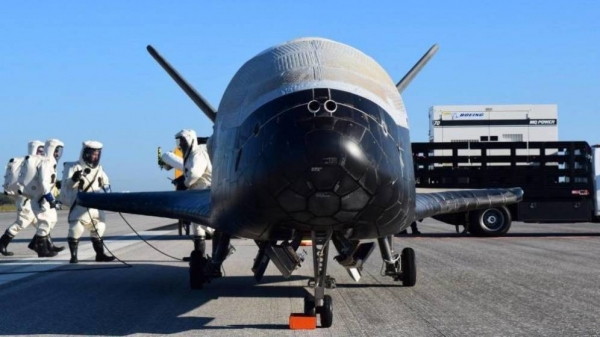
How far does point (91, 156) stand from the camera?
16.5 metres

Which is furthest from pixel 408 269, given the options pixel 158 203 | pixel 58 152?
pixel 58 152

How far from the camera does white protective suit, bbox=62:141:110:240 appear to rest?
16.2 meters

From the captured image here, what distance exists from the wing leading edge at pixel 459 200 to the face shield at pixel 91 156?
A: 7098mm

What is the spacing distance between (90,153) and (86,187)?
649 mm

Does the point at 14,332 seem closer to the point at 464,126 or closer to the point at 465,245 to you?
the point at 465,245

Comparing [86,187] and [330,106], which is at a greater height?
[330,106]

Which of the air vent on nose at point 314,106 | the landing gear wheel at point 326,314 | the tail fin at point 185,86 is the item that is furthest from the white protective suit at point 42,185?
the air vent on nose at point 314,106

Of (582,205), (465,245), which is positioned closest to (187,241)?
(465,245)

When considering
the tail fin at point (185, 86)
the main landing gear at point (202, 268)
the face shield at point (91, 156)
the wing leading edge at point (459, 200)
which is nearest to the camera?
the wing leading edge at point (459, 200)

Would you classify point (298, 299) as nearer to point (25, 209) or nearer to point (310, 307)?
point (310, 307)

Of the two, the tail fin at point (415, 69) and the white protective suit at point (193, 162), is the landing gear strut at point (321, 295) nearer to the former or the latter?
the tail fin at point (415, 69)

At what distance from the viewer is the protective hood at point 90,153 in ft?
54.0

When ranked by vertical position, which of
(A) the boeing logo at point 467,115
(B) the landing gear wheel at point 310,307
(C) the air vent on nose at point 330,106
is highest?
(A) the boeing logo at point 467,115

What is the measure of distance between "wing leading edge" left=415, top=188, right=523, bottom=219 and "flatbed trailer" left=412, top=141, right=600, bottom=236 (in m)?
11.9
